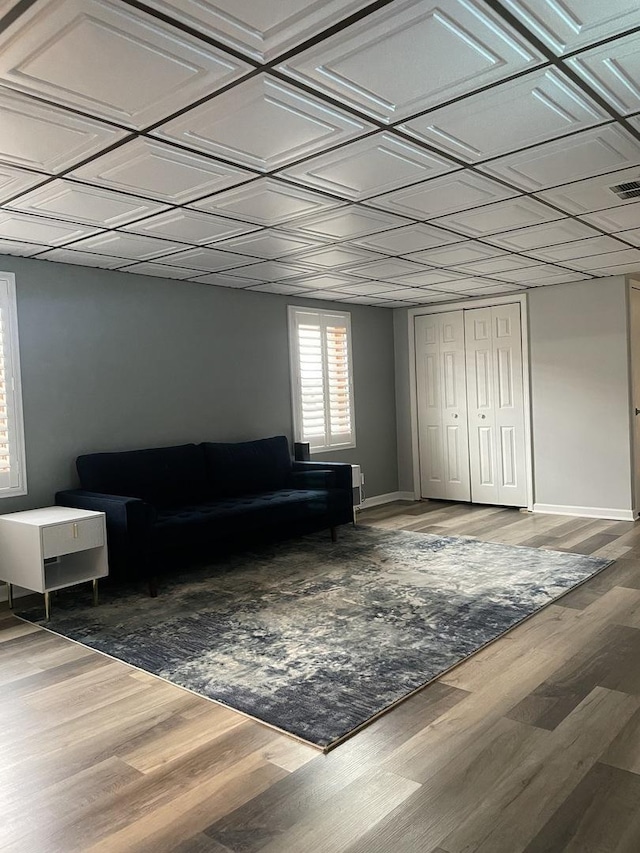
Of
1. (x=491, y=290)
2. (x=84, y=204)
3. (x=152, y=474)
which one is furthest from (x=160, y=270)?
(x=491, y=290)

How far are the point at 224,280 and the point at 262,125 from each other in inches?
125

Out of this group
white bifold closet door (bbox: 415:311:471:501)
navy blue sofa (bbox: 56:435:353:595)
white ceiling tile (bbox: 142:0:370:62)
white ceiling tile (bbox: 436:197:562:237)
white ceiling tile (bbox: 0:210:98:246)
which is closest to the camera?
white ceiling tile (bbox: 142:0:370:62)

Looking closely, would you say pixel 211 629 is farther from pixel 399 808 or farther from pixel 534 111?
pixel 534 111

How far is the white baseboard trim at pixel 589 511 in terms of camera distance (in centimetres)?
634

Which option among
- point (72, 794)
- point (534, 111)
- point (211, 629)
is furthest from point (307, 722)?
point (534, 111)

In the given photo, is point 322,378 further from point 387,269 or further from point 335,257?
point 335,257

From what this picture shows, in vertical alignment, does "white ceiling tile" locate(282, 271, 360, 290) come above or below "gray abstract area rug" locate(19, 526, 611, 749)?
above

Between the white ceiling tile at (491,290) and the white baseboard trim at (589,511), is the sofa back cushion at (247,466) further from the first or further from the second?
the white baseboard trim at (589,511)

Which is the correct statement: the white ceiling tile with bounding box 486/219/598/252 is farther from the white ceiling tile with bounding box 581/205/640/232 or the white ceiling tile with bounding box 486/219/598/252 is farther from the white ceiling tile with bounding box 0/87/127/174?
the white ceiling tile with bounding box 0/87/127/174

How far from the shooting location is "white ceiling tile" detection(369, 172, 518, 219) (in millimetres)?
3379

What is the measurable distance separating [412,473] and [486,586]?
142 inches

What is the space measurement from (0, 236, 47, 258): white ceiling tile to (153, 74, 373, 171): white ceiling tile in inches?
78.0

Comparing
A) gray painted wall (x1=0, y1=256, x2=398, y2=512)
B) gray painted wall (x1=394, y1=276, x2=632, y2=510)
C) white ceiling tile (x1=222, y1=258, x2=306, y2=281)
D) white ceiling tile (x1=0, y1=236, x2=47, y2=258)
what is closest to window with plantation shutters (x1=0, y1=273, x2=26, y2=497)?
gray painted wall (x1=0, y1=256, x2=398, y2=512)

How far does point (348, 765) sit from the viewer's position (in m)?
2.35
